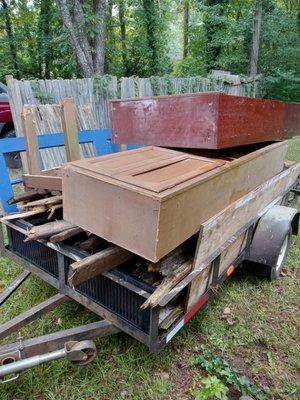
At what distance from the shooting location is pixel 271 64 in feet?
46.3

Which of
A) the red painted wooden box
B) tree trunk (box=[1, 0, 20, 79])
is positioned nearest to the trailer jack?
the red painted wooden box

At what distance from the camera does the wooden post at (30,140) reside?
8.79ft

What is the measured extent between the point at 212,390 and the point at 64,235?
4.17 feet

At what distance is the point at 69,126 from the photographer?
2.82 metres

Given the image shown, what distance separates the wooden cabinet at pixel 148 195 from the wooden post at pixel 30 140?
40.3 inches

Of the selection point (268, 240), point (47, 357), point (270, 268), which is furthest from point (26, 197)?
point (270, 268)

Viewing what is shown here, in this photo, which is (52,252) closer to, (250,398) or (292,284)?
(250,398)

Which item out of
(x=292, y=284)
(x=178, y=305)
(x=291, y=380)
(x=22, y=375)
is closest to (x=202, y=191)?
(x=178, y=305)

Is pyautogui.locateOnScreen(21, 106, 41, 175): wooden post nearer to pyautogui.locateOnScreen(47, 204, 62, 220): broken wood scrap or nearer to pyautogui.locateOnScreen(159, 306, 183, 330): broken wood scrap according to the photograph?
pyautogui.locateOnScreen(47, 204, 62, 220): broken wood scrap

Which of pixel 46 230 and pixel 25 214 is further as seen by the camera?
pixel 25 214

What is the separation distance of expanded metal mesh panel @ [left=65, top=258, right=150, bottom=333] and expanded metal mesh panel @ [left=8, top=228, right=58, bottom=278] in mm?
201

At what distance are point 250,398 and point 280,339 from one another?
0.64 metres

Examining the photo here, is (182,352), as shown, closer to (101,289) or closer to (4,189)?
(101,289)

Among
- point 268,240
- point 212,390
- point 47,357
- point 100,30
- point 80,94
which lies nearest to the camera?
point 47,357
